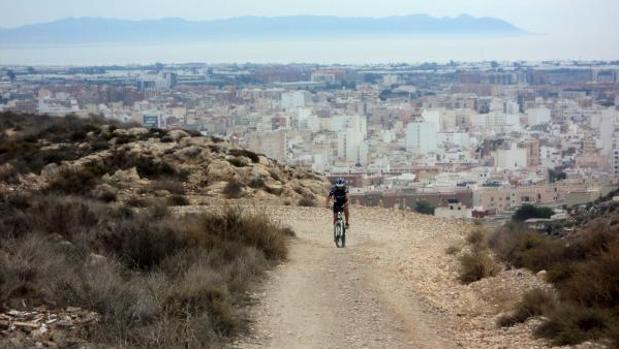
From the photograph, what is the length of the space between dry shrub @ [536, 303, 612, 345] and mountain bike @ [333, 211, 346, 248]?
7530 millimetres

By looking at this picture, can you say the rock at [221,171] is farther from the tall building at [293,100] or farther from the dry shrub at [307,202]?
the tall building at [293,100]

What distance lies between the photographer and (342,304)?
37.8 ft

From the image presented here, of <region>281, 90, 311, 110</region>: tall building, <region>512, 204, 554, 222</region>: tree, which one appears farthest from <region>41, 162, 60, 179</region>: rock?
<region>281, 90, 311, 110</region>: tall building

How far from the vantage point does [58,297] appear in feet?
30.0

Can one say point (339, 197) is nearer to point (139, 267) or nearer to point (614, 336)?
point (139, 267)

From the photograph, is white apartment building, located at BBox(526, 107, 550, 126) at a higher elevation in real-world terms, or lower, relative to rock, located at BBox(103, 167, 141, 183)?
lower

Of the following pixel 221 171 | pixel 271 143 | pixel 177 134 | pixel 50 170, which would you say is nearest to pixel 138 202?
pixel 221 171

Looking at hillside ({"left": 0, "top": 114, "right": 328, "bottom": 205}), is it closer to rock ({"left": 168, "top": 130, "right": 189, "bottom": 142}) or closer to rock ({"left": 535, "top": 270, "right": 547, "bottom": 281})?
rock ({"left": 168, "top": 130, "right": 189, "bottom": 142})

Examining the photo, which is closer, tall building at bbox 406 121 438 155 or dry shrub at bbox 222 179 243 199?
dry shrub at bbox 222 179 243 199

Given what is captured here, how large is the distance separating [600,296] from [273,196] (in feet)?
54.5

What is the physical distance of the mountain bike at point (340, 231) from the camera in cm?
1692

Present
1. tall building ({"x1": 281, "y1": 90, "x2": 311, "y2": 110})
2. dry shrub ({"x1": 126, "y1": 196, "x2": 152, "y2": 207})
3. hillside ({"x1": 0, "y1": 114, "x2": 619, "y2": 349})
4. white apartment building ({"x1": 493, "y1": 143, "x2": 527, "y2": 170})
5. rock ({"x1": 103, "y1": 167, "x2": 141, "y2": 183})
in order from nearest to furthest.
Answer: hillside ({"x1": 0, "y1": 114, "x2": 619, "y2": 349})
dry shrub ({"x1": 126, "y1": 196, "x2": 152, "y2": 207})
rock ({"x1": 103, "y1": 167, "x2": 141, "y2": 183})
white apartment building ({"x1": 493, "y1": 143, "x2": 527, "y2": 170})
tall building ({"x1": 281, "y1": 90, "x2": 311, "y2": 110})

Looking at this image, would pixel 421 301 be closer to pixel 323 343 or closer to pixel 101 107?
pixel 323 343

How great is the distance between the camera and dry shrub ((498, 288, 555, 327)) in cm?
1033
